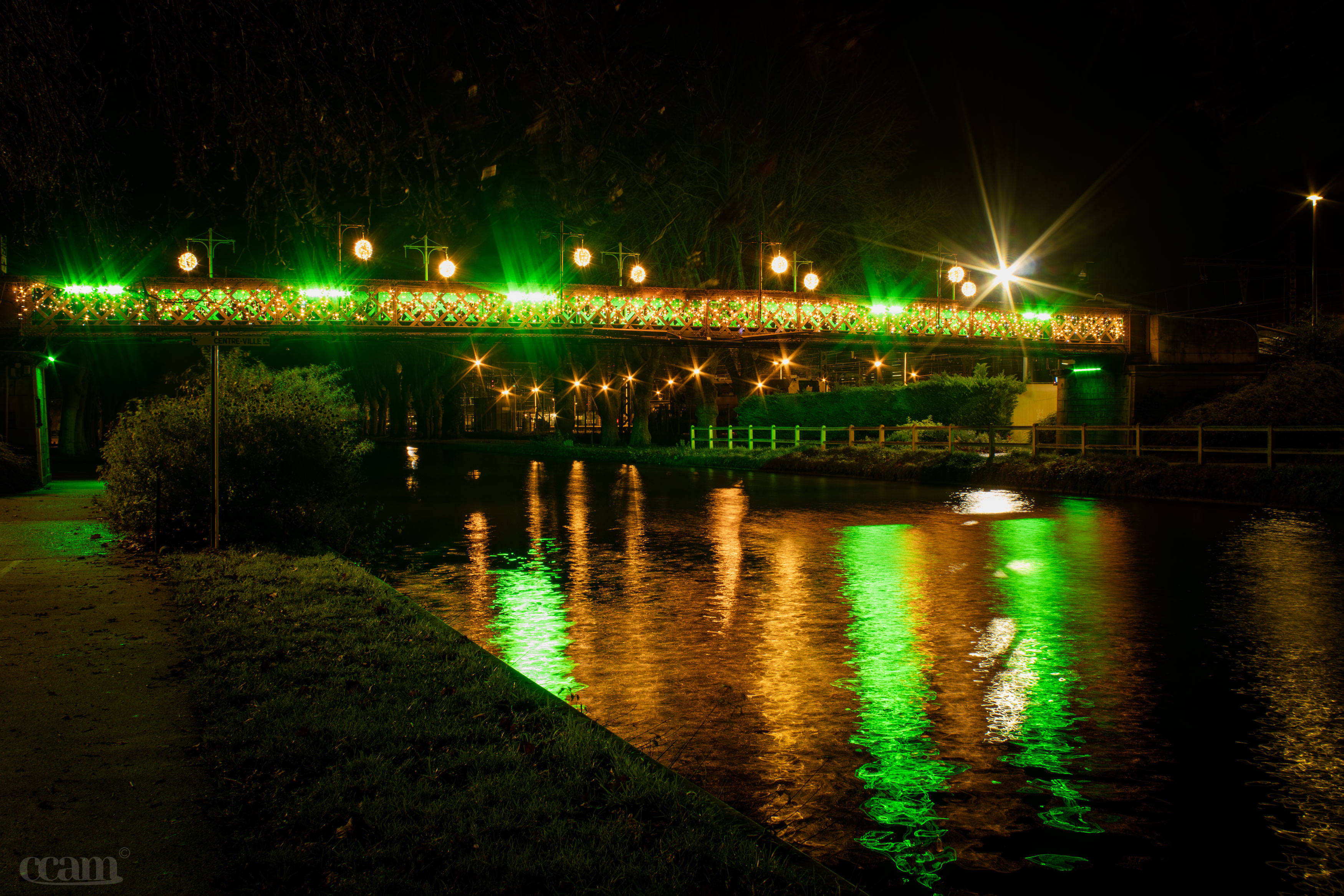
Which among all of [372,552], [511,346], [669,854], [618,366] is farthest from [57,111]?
[511,346]

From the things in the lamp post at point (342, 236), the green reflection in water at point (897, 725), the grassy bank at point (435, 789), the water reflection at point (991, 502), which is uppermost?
the lamp post at point (342, 236)

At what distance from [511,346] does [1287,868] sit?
6072 centimetres

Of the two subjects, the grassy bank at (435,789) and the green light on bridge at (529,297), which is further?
the green light on bridge at (529,297)

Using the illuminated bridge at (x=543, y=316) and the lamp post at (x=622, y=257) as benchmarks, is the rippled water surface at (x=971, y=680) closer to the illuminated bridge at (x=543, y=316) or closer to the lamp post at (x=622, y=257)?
the illuminated bridge at (x=543, y=316)

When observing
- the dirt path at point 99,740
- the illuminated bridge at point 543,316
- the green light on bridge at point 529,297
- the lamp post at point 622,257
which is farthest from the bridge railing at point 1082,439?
the dirt path at point 99,740

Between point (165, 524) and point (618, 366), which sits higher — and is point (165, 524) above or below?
below

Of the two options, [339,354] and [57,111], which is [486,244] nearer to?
[339,354]

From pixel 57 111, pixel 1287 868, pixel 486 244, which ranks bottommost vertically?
pixel 1287 868

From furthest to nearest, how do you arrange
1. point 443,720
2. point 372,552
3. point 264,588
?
1. point 372,552
2. point 264,588
3. point 443,720

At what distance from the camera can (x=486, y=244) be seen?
40094 millimetres

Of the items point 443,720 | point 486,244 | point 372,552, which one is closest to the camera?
→ point 443,720

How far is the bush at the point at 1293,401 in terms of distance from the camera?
3025cm

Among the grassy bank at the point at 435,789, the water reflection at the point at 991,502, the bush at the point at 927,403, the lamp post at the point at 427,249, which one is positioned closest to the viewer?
the grassy bank at the point at 435,789

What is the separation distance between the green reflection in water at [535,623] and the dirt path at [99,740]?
2.34 meters
